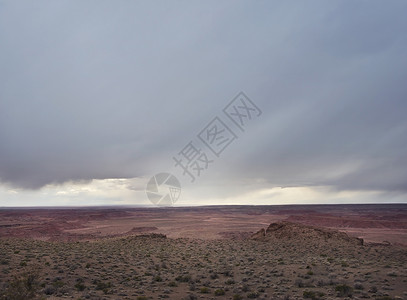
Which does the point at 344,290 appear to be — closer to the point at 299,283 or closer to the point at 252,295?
the point at 299,283

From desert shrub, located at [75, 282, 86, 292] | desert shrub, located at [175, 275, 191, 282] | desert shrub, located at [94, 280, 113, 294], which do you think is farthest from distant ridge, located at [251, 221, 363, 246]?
desert shrub, located at [75, 282, 86, 292]

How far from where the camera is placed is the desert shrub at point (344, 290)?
14.7 meters

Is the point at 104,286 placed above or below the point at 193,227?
above

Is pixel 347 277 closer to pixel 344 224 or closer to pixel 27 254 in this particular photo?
pixel 27 254

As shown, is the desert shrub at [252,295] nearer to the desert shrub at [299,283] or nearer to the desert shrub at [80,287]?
the desert shrub at [299,283]

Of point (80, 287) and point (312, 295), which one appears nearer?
point (312, 295)

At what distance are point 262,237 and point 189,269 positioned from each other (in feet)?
71.3

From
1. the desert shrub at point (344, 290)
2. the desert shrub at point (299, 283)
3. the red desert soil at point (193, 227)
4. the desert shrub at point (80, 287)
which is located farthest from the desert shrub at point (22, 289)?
the red desert soil at point (193, 227)

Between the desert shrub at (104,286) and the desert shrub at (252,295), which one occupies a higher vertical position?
the desert shrub at (104,286)

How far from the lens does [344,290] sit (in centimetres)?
1509

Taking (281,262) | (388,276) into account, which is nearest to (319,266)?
(281,262)

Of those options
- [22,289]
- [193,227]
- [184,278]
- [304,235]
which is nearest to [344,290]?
[184,278]

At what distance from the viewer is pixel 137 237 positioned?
41500mm

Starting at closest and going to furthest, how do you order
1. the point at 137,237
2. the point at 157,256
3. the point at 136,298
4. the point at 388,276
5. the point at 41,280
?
the point at 136,298
the point at 41,280
the point at 388,276
the point at 157,256
the point at 137,237
